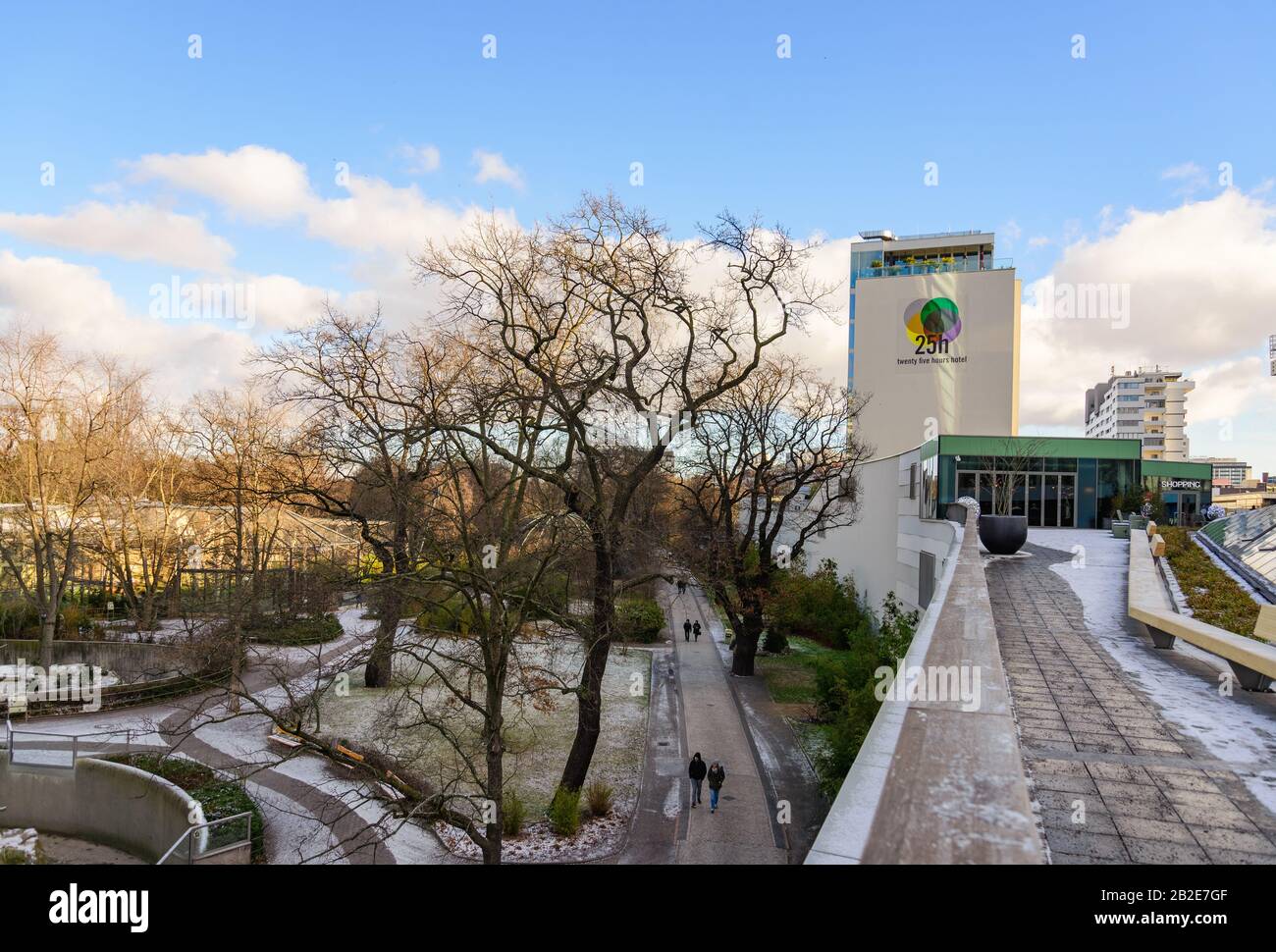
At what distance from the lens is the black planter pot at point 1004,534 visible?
21.1 metres

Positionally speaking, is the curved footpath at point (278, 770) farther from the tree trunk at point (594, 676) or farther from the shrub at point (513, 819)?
the tree trunk at point (594, 676)

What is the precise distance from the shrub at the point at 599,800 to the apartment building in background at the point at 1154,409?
416 ft

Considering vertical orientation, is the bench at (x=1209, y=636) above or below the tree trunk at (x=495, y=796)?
above

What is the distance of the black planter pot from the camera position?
830 inches

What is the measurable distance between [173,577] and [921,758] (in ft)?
136

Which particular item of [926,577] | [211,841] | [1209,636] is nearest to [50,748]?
[211,841]

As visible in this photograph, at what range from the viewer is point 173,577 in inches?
1463

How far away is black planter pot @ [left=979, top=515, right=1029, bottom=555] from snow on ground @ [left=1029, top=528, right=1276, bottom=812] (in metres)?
5.34

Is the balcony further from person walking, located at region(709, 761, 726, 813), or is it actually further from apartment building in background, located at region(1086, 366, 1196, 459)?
apartment building in background, located at region(1086, 366, 1196, 459)

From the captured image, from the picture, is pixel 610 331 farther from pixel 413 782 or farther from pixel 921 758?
pixel 921 758

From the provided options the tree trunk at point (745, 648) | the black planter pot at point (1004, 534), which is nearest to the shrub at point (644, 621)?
the tree trunk at point (745, 648)

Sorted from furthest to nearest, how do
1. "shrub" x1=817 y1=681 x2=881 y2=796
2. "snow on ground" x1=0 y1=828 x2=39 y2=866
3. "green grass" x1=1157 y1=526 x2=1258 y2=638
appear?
"snow on ground" x1=0 y1=828 x2=39 y2=866, "shrub" x1=817 y1=681 x2=881 y2=796, "green grass" x1=1157 y1=526 x2=1258 y2=638

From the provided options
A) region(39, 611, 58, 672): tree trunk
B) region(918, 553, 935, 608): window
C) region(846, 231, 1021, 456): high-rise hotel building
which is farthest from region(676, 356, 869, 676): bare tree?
region(846, 231, 1021, 456): high-rise hotel building

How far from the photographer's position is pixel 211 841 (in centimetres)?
1229
